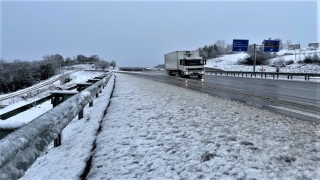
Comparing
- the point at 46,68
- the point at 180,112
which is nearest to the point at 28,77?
the point at 46,68

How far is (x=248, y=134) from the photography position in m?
4.29

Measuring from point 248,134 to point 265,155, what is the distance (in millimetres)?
1064

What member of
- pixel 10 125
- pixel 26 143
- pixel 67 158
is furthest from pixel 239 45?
pixel 26 143

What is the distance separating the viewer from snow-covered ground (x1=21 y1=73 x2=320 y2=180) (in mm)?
2729

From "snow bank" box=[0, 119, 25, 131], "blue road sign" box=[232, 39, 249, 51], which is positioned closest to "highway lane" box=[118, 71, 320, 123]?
"snow bank" box=[0, 119, 25, 131]

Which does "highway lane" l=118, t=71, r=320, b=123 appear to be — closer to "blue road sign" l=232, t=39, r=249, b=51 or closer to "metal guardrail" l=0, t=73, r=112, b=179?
"metal guardrail" l=0, t=73, r=112, b=179

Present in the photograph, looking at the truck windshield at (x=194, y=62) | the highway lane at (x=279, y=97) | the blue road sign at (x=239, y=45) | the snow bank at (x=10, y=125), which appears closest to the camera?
the snow bank at (x=10, y=125)

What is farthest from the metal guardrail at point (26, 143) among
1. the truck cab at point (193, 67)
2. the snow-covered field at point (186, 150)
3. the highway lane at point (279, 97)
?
the truck cab at point (193, 67)

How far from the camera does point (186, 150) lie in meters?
3.43

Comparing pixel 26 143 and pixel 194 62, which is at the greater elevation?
pixel 194 62

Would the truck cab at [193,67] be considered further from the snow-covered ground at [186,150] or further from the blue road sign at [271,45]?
the snow-covered ground at [186,150]

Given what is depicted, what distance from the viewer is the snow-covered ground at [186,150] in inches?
107

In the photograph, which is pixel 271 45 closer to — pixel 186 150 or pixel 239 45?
pixel 239 45

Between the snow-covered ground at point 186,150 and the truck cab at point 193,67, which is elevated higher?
the truck cab at point 193,67
